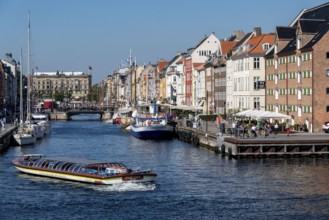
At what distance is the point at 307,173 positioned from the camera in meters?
65.6

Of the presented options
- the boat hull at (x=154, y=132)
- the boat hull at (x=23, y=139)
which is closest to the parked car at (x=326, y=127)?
the boat hull at (x=154, y=132)

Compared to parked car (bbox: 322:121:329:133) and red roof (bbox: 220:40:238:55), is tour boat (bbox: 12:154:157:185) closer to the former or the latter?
parked car (bbox: 322:121:329:133)

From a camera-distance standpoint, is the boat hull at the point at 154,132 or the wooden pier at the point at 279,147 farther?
the boat hull at the point at 154,132

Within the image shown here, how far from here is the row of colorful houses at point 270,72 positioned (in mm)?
94688

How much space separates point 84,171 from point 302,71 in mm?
45663

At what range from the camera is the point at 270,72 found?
11438 centimetres

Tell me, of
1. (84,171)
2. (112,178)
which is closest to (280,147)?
(84,171)

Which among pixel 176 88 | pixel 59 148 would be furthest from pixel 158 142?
pixel 176 88

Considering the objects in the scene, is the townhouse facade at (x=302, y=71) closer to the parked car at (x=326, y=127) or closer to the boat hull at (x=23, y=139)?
the parked car at (x=326, y=127)

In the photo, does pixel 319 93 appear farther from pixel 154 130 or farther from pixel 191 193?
pixel 191 193

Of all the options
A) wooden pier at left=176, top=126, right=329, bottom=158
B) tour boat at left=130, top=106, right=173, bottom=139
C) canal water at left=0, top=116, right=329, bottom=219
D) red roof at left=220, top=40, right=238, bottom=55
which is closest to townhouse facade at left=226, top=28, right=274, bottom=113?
tour boat at left=130, top=106, right=173, bottom=139

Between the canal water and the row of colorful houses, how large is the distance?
817 inches

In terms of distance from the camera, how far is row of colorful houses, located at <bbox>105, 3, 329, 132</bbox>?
311 feet

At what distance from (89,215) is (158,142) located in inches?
2426
